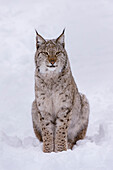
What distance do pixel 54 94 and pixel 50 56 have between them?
0.61 m

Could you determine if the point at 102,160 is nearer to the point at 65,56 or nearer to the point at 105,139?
the point at 105,139

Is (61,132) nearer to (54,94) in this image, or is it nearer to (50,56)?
(54,94)

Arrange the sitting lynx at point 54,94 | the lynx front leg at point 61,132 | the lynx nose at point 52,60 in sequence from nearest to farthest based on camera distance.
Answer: the lynx nose at point 52,60 → the sitting lynx at point 54,94 → the lynx front leg at point 61,132

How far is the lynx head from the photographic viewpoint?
19.6 ft

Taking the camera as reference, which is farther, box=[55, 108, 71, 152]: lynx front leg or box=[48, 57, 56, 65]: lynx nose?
box=[55, 108, 71, 152]: lynx front leg

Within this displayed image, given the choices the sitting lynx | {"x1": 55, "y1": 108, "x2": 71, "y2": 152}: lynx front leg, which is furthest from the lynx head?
{"x1": 55, "y1": 108, "x2": 71, "y2": 152}: lynx front leg

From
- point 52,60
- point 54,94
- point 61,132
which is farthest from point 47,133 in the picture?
point 52,60

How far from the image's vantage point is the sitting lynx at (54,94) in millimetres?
6074

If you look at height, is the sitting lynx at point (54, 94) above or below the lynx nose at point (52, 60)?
below

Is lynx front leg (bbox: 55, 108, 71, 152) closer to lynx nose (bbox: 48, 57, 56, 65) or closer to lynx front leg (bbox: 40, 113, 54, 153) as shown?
lynx front leg (bbox: 40, 113, 54, 153)

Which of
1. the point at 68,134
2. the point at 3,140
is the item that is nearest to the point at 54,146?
the point at 68,134

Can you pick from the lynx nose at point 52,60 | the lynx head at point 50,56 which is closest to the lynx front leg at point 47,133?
the lynx head at point 50,56

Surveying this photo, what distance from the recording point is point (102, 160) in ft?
17.1

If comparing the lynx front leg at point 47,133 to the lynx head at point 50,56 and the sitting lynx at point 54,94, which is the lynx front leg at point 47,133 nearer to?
the sitting lynx at point 54,94
